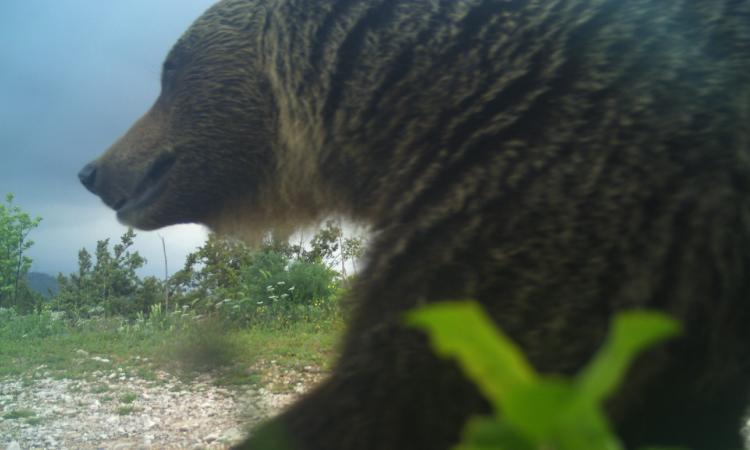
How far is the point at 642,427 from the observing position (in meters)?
1.45

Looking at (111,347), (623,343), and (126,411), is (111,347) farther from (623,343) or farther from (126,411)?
(623,343)

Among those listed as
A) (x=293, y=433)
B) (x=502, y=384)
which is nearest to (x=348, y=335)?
(x=293, y=433)

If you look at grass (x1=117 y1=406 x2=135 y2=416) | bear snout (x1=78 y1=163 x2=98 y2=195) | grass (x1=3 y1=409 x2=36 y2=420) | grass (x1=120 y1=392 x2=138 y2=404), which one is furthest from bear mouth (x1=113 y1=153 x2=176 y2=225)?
grass (x1=3 y1=409 x2=36 y2=420)

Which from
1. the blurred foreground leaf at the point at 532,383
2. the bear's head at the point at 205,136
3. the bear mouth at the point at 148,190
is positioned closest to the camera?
the blurred foreground leaf at the point at 532,383

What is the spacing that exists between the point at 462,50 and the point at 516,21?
16cm

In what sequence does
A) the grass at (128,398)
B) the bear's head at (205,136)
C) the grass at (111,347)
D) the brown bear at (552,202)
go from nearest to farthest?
the brown bear at (552,202)
the bear's head at (205,136)
the grass at (111,347)
the grass at (128,398)

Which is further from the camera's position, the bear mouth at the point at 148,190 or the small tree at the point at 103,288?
the small tree at the point at 103,288

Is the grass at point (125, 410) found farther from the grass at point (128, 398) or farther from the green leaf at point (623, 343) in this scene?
the green leaf at point (623, 343)

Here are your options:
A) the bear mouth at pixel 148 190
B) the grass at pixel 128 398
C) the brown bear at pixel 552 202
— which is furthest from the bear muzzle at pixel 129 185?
the grass at pixel 128 398

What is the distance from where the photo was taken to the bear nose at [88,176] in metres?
3.17

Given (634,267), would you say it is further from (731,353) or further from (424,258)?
(424,258)

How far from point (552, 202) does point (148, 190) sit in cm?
205

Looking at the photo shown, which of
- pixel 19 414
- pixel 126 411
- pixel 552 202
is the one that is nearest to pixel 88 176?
pixel 126 411

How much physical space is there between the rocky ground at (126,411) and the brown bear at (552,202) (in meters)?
1.14
